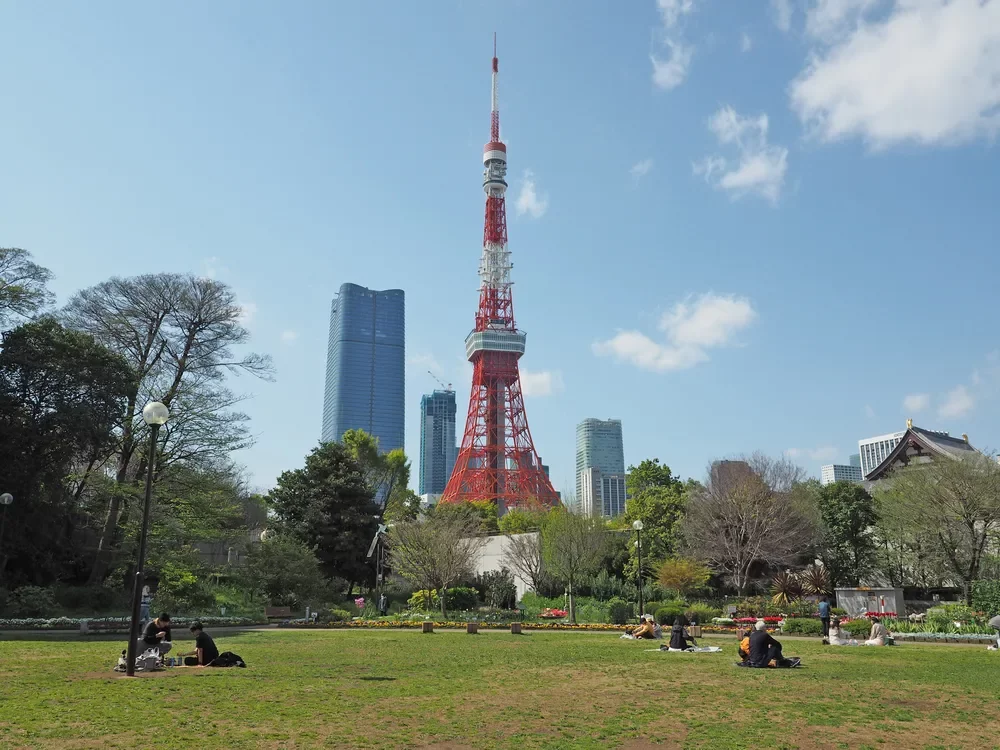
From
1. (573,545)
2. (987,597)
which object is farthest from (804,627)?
(573,545)

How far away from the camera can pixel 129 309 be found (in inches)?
1357

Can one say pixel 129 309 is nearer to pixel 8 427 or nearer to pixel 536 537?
pixel 8 427

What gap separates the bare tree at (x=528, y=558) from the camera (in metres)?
38.1

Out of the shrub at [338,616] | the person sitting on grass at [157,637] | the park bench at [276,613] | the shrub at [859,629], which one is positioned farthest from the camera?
the park bench at [276,613]

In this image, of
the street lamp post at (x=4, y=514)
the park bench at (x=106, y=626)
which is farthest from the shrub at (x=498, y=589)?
the street lamp post at (x=4, y=514)

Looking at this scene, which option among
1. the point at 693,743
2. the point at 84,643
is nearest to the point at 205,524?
the point at 84,643

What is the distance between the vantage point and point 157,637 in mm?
13750

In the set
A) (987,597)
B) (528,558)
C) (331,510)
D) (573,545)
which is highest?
(331,510)

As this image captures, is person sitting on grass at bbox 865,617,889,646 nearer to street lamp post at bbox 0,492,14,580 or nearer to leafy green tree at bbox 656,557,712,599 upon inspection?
leafy green tree at bbox 656,557,712,599

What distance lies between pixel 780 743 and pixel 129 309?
3408 cm

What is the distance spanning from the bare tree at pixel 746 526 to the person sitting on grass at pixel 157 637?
1083 inches

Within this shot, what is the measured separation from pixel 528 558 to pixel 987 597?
19.9m

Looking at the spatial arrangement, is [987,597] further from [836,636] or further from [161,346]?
[161,346]

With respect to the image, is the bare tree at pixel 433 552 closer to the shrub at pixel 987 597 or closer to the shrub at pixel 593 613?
the shrub at pixel 593 613
